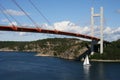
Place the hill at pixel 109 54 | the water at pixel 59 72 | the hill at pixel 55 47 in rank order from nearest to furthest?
the water at pixel 59 72 → the hill at pixel 109 54 → the hill at pixel 55 47

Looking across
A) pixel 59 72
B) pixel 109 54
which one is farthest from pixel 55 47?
pixel 59 72

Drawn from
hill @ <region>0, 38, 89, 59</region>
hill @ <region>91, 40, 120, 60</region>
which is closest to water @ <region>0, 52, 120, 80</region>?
hill @ <region>91, 40, 120, 60</region>

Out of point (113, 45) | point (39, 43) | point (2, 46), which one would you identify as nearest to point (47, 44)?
point (39, 43)

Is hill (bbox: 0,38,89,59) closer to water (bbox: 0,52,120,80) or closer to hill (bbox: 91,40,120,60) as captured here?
hill (bbox: 91,40,120,60)

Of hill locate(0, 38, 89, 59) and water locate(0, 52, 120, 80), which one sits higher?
hill locate(0, 38, 89, 59)

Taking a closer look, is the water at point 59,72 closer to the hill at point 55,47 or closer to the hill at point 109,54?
the hill at point 109,54

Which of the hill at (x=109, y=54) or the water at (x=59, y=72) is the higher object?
the hill at (x=109, y=54)

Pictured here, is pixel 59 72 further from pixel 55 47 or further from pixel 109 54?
pixel 55 47

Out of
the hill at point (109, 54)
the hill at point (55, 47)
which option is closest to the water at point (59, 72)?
the hill at point (109, 54)

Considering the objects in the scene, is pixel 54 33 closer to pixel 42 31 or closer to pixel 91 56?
pixel 42 31

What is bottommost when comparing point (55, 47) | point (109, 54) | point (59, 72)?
point (59, 72)

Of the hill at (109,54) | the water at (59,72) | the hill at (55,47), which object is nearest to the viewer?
the water at (59,72)
